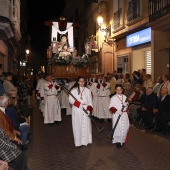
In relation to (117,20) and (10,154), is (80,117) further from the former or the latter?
(117,20)

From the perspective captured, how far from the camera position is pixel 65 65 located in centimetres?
1375

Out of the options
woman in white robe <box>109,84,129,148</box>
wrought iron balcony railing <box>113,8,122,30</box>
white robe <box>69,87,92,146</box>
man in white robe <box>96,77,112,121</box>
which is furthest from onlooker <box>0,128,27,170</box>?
wrought iron balcony railing <box>113,8,122,30</box>

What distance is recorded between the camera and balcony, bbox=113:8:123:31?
61.3 ft

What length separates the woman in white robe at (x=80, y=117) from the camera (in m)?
7.84

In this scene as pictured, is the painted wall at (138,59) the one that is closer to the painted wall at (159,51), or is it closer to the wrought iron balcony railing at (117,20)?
the wrought iron balcony railing at (117,20)

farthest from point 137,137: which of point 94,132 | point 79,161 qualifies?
point 79,161

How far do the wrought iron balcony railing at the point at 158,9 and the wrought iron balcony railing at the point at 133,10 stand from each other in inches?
65.4

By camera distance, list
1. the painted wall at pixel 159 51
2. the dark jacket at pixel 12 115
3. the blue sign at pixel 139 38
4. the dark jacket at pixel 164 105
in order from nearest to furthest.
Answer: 1. the dark jacket at pixel 12 115
2. the dark jacket at pixel 164 105
3. the painted wall at pixel 159 51
4. the blue sign at pixel 139 38

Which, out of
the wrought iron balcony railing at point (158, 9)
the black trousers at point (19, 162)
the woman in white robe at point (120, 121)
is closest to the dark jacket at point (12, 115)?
the black trousers at point (19, 162)

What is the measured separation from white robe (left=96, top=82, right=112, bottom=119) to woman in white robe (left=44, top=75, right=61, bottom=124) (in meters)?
1.75

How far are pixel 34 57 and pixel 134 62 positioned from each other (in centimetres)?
4832

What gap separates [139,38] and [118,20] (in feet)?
10.7

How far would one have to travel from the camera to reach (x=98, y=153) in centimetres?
724

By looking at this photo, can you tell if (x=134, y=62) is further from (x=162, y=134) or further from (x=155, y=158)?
(x=155, y=158)
